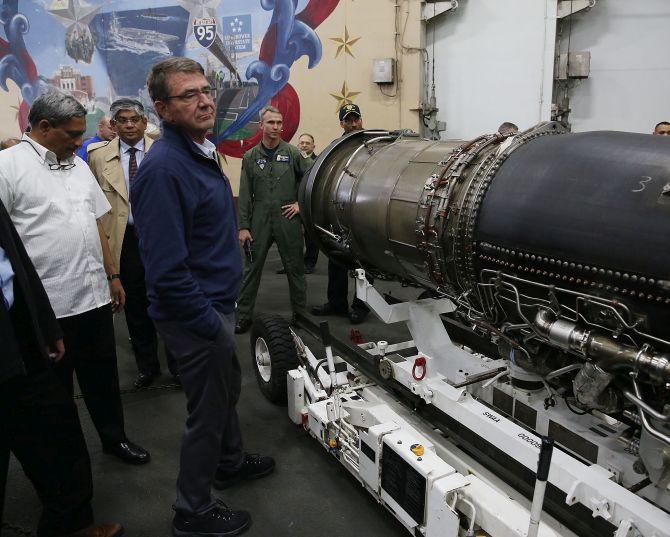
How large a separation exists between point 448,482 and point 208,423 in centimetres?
98

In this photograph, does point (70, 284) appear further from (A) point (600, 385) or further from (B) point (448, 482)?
(A) point (600, 385)

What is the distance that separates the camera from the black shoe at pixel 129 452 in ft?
9.89

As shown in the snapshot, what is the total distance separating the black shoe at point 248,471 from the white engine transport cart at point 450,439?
0.31 meters

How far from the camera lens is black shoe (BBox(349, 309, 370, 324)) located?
5.08m

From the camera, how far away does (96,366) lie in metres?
2.83

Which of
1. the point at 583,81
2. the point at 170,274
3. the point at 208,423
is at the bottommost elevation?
the point at 208,423

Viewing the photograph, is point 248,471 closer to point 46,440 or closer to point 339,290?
point 46,440

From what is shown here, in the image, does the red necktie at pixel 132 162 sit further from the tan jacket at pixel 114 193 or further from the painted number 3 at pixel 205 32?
the painted number 3 at pixel 205 32

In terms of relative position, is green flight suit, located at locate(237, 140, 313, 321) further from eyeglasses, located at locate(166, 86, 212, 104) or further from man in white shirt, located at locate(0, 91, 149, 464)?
eyeglasses, located at locate(166, 86, 212, 104)

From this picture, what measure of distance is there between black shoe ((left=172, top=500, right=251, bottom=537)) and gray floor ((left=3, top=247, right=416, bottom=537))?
0.35 ft

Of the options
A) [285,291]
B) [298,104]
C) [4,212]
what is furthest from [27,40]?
[4,212]

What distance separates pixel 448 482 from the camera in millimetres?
2096

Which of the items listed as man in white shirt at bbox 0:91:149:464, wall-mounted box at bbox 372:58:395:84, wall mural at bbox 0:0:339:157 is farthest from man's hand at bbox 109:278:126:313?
wall mural at bbox 0:0:339:157

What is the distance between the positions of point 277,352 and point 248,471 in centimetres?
80
